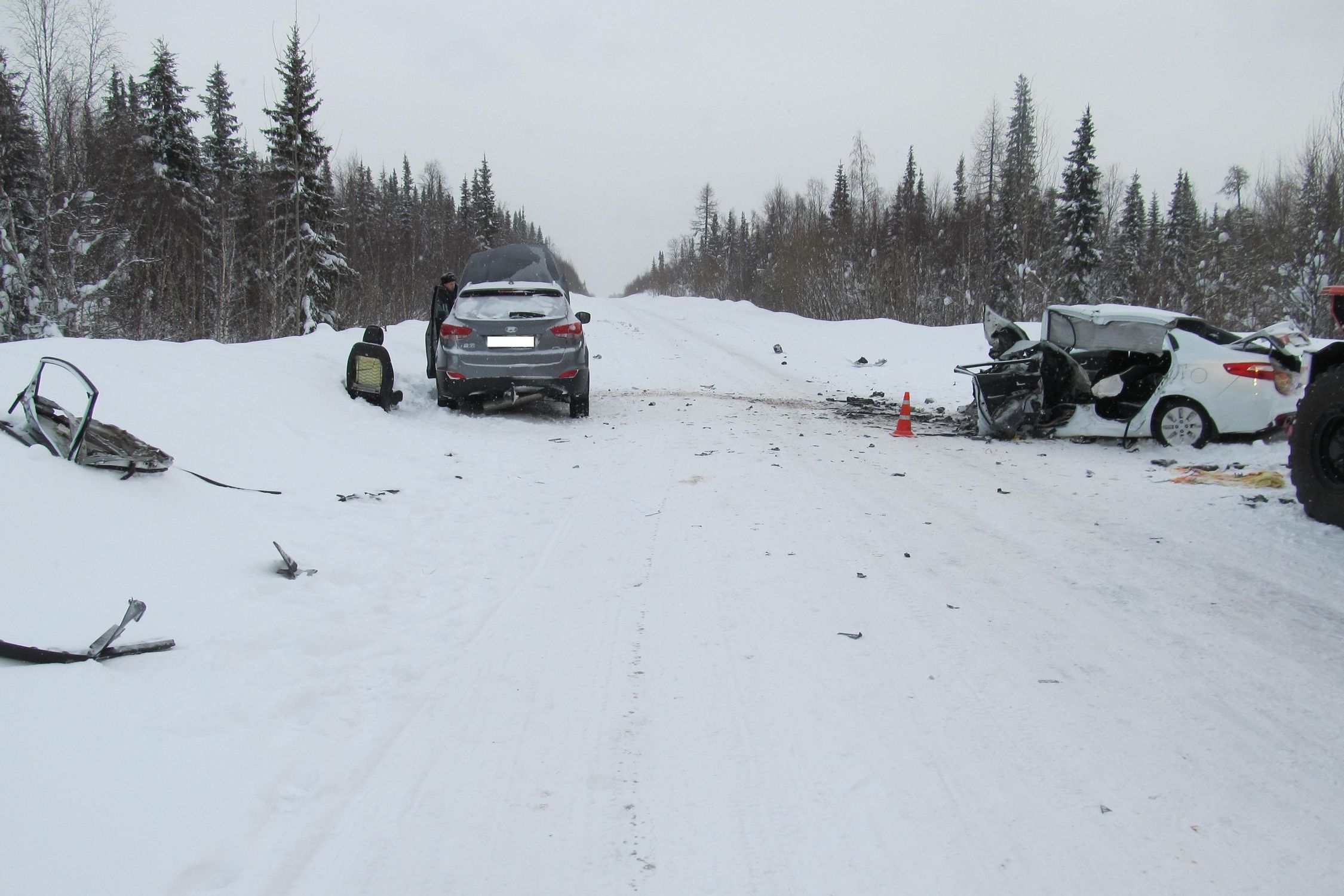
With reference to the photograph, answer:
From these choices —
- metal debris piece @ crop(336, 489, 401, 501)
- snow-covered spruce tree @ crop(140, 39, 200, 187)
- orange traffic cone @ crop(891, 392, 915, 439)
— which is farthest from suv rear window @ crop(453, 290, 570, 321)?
snow-covered spruce tree @ crop(140, 39, 200, 187)

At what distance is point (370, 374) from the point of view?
9.91 metres

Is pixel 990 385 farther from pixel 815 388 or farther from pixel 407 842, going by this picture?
pixel 407 842

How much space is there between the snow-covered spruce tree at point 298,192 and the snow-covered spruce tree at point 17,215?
8.06 metres

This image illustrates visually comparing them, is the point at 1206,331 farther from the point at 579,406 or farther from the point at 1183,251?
the point at 1183,251

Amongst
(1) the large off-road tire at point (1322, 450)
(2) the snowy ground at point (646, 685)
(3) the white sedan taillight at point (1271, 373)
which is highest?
(3) the white sedan taillight at point (1271, 373)

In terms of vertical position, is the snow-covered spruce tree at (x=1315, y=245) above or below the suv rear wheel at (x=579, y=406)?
above

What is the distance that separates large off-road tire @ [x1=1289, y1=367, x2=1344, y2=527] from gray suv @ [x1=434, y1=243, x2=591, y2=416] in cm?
805

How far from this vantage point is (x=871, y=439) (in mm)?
10023

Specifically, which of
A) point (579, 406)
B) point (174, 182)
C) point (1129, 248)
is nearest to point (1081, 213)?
point (1129, 248)

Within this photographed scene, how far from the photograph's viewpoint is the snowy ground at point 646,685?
2.35 m

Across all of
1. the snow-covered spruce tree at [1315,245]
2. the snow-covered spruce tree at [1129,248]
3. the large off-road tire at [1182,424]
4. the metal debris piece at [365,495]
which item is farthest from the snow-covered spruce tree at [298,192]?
the snow-covered spruce tree at [1129,248]

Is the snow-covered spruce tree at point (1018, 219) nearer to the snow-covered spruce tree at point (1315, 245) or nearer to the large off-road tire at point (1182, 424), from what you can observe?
the snow-covered spruce tree at point (1315, 245)

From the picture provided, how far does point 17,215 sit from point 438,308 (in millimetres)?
20335

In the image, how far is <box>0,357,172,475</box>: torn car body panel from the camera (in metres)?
4.39
